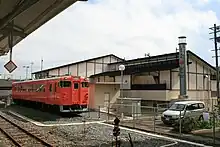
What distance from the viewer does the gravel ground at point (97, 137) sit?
34.6 feet

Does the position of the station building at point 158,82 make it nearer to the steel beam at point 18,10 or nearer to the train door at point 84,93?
the train door at point 84,93

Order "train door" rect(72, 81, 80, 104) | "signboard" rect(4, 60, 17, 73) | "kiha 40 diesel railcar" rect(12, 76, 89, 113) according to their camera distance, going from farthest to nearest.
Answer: "train door" rect(72, 81, 80, 104), "kiha 40 diesel railcar" rect(12, 76, 89, 113), "signboard" rect(4, 60, 17, 73)

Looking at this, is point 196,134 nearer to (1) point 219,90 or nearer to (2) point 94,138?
(2) point 94,138

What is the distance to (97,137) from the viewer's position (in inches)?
471

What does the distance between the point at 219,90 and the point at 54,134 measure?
20.1 meters

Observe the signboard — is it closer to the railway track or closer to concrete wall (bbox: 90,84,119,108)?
the railway track

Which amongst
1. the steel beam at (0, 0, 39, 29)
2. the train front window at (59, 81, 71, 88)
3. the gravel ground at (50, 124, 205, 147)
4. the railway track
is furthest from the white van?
the steel beam at (0, 0, 39, 29)

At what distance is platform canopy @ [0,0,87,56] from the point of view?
27.3ft

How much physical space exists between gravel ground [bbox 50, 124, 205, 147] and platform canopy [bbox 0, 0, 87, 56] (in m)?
5.05

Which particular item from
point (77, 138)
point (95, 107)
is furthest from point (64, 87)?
point (77, 138)

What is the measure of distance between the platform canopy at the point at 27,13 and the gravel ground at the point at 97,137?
5.05m

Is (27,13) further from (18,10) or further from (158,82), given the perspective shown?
(158,82)

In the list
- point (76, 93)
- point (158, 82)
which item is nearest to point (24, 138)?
point (76, 93)

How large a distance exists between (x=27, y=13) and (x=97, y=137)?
6021 mm
